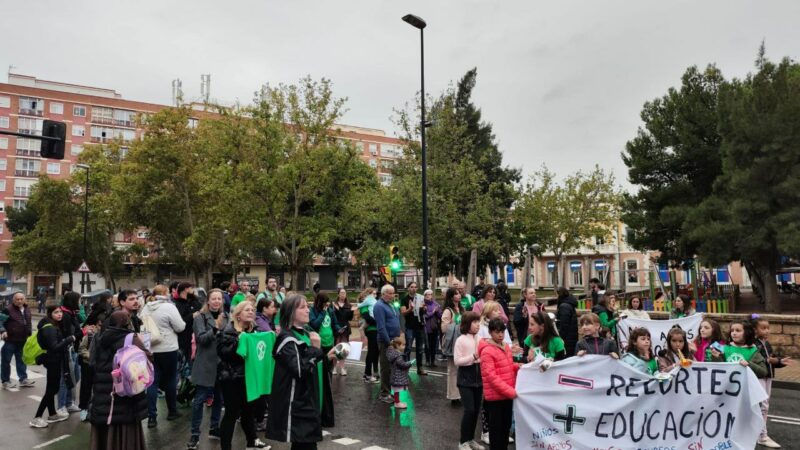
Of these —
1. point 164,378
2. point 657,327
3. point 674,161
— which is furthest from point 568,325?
point 674,161

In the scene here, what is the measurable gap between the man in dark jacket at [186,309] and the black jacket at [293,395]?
15.9 feet

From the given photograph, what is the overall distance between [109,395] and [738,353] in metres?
6.78

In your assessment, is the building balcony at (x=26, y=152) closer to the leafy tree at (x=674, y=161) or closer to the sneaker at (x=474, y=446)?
the leafy tree at (x=674, y=161)

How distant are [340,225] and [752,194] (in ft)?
66.6

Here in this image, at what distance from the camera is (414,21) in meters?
18.4

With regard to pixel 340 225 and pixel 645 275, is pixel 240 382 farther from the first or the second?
pixel 645 275

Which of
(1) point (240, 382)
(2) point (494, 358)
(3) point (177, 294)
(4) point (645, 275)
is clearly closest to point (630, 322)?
(2) point (494, 358)

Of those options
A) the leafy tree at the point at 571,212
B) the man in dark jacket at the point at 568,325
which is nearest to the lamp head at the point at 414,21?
the man in dark jacket at the point at 568,325

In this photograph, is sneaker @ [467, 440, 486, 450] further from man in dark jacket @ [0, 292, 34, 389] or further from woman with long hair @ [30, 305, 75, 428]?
man in dark jacket @ [0, 292, 34, 389]

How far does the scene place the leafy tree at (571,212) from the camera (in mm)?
45469

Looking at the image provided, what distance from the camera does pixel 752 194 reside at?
60.8ft

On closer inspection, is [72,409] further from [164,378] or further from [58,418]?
[164,378]

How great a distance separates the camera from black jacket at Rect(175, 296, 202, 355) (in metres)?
9.09

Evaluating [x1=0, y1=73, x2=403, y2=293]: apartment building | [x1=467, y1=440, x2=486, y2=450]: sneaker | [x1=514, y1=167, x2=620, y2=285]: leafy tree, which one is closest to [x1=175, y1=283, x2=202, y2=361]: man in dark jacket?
[x1=467, y1=440, x2=486, y2=450]: sneaker
